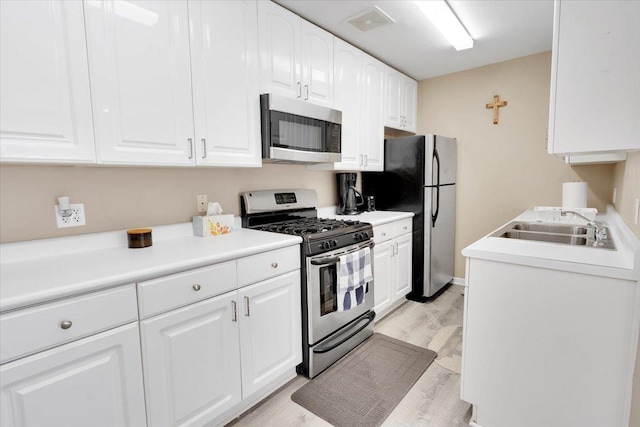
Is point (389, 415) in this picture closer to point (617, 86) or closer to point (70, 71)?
point (617, 86)

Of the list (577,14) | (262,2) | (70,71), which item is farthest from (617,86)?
(70,71)

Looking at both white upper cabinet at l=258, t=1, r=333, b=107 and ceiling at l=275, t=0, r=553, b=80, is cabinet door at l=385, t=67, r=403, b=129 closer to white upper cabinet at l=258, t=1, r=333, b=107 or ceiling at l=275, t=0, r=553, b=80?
ceiling at l=275, t=0, r=553, b=80

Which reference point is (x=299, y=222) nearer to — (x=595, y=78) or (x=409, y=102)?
(x=595, y=78)

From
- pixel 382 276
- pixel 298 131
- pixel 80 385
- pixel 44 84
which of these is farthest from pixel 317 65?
pixel 80 385

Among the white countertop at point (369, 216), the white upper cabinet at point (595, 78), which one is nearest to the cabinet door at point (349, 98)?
the white countertop at point (369, 216)

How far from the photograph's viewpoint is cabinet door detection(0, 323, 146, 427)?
3.29ft

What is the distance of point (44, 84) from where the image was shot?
4.08ft

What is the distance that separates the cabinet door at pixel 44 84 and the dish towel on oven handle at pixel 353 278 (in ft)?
4.95

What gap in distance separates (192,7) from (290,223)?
4.79 feet

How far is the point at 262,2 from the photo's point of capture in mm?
1981

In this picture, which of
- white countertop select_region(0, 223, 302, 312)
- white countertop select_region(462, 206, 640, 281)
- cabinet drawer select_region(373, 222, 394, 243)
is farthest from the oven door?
white countertop select_region(462, 206, 640, 281)

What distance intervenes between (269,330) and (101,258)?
0.90 m

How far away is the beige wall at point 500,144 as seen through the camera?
3.09 metres

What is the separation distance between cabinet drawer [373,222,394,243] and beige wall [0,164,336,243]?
0.98 meters
